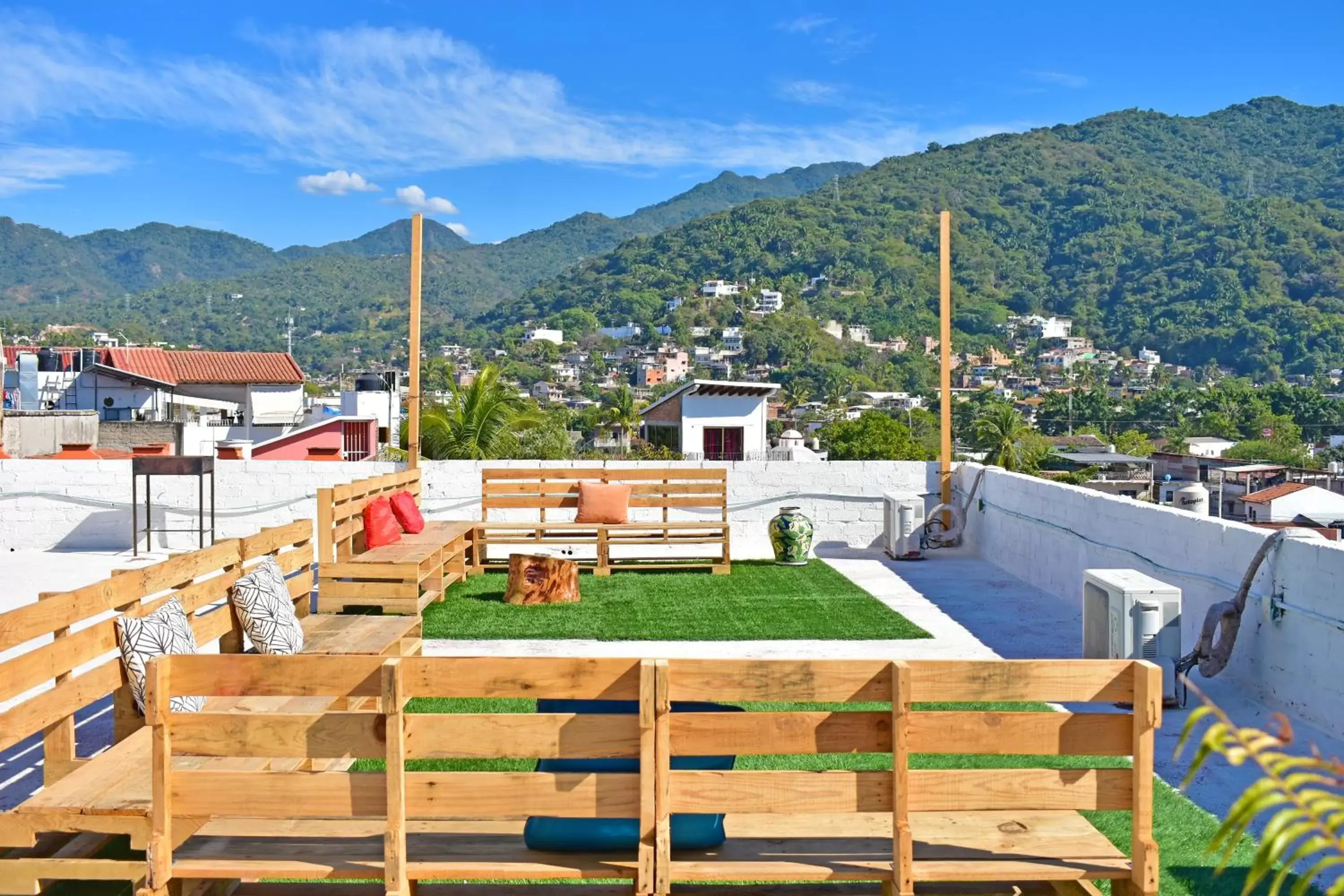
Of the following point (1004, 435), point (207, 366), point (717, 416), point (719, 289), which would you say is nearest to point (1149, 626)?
point (717, 416)

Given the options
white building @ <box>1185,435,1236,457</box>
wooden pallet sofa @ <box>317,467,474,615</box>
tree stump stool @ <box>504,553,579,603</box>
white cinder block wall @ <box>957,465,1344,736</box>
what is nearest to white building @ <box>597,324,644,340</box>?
white building @ <box>1185,435,1236,457</box>

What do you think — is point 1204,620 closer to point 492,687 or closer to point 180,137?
point 492,687

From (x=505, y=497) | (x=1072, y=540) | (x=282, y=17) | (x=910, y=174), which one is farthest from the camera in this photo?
(x=910, y=174)

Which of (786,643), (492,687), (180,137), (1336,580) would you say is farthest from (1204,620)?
(180,137)

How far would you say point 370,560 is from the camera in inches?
322

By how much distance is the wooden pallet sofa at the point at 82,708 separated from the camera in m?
3.42

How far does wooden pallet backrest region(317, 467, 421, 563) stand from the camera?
8.31 m

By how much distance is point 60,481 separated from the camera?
43.9 ft

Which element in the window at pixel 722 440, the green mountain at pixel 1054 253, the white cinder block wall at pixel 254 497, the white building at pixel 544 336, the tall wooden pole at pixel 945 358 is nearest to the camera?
the tall wooden pole at pixel 945 358

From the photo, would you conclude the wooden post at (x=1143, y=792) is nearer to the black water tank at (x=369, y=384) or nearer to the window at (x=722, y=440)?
the window at (x=722, y=440)

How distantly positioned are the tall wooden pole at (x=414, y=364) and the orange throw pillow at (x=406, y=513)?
85.8 inches

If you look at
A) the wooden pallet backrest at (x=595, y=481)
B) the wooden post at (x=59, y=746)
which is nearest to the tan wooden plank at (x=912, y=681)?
the wooden post at (x=59, y=746)

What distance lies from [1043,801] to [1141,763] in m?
0.26

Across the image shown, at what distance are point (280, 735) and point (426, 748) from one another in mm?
376
